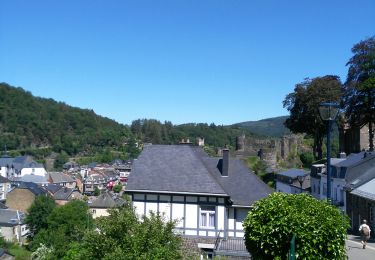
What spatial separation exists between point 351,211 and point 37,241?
3922 centimetres

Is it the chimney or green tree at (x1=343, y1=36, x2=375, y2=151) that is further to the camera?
green tree at (x1=343, y1=36, x2=375, y2=151)

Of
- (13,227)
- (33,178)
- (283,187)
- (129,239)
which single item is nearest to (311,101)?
(283,187)

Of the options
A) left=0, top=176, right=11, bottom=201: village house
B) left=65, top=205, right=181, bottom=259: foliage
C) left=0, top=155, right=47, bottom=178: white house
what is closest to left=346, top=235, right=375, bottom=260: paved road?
left=65, top=205, right=181, bottom=259: foliage

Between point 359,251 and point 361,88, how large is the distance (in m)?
24.1

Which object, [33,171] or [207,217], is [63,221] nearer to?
[207,217]

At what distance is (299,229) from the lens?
9672 mm

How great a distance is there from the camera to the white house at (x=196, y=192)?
790 inches

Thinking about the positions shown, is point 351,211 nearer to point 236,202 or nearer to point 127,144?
point 236,202

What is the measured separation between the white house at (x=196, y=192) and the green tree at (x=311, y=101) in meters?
23.2

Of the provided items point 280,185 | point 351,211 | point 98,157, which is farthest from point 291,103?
point 98,157

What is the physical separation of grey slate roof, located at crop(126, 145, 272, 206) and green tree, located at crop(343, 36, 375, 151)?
21128 millimetres

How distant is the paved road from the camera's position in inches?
611

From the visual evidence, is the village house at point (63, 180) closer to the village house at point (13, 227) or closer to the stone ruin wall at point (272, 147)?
the village house at point (13, 227)

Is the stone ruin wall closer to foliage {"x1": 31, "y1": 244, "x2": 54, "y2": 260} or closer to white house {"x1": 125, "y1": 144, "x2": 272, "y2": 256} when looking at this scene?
foliage {"x1": 31, "y1": 244, "x2": 54, "y2": 260}
